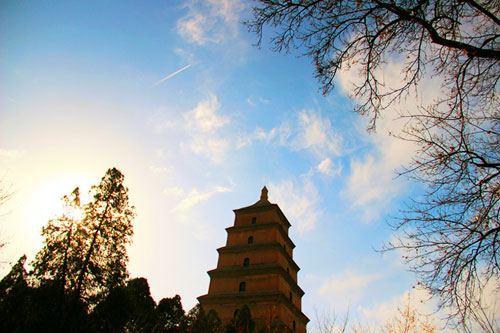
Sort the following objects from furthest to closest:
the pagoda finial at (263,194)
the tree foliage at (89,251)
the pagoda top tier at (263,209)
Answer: the pagoda finial at (263,194) → the pagoda top tier at (263,209) → the tree foliage at (89,251)

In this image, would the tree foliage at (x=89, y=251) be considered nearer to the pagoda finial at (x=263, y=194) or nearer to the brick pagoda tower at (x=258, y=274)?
the brick pagoda tower at (x=258, y=274)

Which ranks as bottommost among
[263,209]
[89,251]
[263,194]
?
[89,251]

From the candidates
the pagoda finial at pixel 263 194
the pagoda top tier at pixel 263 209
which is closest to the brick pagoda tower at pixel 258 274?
the pagoda top tier at pixel 263 209

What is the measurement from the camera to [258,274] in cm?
2197

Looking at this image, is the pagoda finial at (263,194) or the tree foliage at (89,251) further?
the pagoda finial at (263,194)

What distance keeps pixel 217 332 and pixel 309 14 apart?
15.7 meters

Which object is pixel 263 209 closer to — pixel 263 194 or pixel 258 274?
pixel 263 194

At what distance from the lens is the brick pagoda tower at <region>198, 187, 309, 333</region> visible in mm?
20453

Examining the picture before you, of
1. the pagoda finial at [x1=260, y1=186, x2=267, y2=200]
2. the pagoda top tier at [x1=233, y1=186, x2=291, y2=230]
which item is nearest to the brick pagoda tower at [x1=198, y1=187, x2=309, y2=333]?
the pagoda top tier at [x1=233, y1=186, x2=291, y2=230]

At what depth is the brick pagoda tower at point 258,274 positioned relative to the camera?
805 inches

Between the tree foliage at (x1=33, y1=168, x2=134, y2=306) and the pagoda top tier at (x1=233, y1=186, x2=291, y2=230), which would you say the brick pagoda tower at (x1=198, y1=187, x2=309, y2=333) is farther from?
the tree foliage at (x1=33, y1=168, x2=134, y2=306)

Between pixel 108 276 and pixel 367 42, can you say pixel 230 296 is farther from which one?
pixel 367 42

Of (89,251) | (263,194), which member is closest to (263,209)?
(263,194)

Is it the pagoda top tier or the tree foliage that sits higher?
the pagoda top tier
